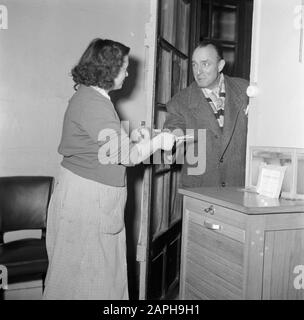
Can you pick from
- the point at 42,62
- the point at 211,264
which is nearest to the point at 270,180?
the point at 211,264

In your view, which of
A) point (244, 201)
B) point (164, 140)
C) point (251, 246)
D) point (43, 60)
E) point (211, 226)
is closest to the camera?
point (251, 246)

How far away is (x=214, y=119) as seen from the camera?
2.44 metres

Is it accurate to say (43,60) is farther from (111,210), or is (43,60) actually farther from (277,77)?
(277,77)

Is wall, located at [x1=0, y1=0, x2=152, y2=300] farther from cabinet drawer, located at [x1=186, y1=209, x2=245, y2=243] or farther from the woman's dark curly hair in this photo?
cabinet drawer, located at [x1=186, y1=209, x2=245, y2=243]

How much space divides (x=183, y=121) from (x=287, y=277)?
1.24 metres

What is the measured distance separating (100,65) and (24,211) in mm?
1182

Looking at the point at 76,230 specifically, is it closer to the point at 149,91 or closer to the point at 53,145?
the point at 149,91

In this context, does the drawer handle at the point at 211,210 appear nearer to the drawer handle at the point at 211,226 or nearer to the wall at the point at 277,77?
the drawer handle at the point at 211,226

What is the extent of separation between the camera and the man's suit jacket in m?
2.43

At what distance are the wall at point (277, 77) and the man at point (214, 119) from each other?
373mm

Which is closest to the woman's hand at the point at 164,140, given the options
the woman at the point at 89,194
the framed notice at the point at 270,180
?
the woman at the point at 89,194

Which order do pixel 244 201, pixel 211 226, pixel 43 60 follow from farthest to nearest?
pixel 43 60 < pixel 211 226 < pixel 244 201

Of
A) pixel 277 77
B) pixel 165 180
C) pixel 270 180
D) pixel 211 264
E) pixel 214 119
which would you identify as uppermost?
pixel 277 77

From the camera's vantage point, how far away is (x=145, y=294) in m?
2.20
